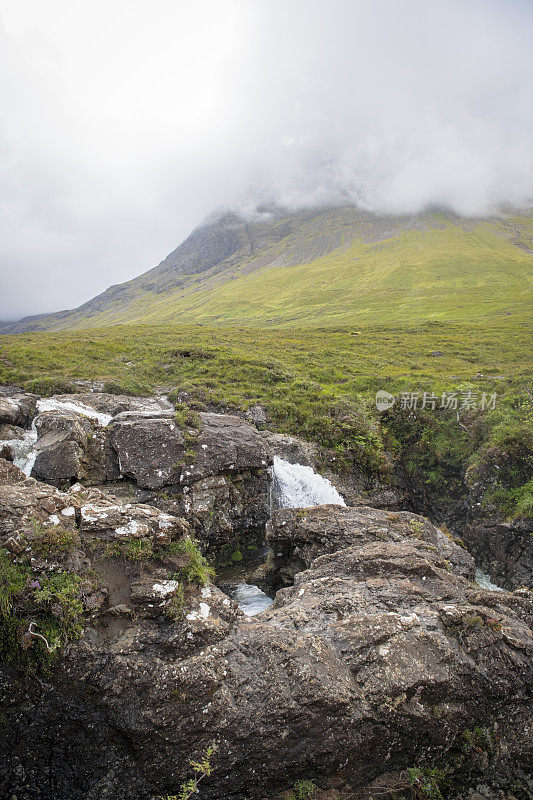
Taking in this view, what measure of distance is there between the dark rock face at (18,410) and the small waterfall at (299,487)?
14.6 meters

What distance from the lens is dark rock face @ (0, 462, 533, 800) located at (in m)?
7.47

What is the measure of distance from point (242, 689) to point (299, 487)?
13.4 metres

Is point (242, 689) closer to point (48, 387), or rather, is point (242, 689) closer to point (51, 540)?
point (51, 540)

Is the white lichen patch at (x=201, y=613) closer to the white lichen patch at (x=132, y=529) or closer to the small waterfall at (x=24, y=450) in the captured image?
the white lichen patch at (x=132, y=529)

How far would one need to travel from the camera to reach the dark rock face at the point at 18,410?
2019 cm

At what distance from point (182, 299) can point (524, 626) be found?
18581cm

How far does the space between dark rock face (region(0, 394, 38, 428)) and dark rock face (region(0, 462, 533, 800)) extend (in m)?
11.4

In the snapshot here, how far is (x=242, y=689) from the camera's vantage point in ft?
26.8

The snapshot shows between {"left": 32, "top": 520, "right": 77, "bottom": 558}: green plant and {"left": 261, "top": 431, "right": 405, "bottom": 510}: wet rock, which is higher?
{"left": 32, "top": 520, "right": 77, "bottom": 558}: green plant

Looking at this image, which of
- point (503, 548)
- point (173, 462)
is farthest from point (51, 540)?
point (503, 548)

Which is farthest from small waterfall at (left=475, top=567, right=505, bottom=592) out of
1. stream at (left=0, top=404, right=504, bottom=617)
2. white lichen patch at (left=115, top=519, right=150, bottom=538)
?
white lichen patch at (left=115, top=519, right=150, bottom=538)

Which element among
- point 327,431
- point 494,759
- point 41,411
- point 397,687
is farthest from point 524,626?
point 41,411

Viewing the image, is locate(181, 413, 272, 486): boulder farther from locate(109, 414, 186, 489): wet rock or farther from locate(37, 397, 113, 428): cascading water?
locate(37, 397, 113, 428): cascading water

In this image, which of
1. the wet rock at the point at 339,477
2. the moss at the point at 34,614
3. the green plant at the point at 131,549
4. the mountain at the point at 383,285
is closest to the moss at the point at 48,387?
the wet rock at the point at 339,477
